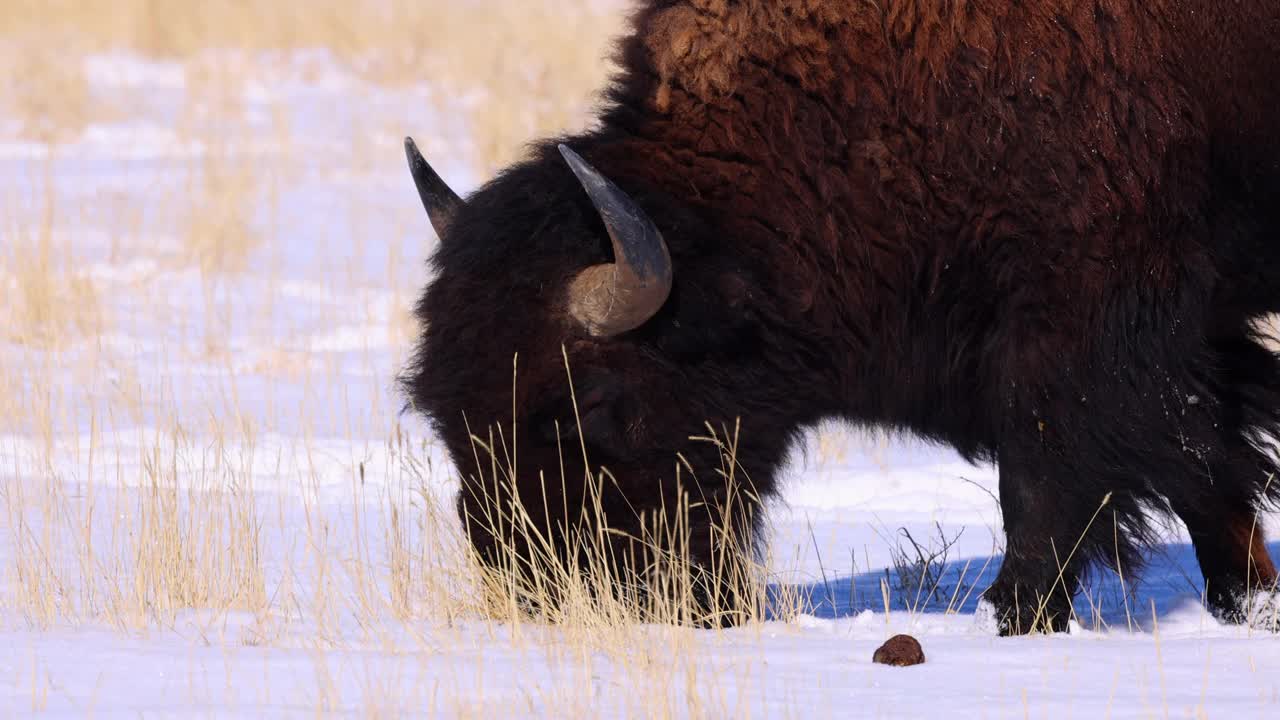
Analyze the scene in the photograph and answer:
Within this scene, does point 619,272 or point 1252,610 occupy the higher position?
point 619,272

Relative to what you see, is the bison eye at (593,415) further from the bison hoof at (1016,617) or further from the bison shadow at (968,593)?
the bison hoof at (1016,617)

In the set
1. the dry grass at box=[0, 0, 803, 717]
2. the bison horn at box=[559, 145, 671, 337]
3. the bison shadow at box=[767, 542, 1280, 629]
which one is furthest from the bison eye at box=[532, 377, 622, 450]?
the bison shadow at box=[767, 542, 1280, 629]

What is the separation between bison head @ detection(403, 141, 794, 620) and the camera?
15.9 feet

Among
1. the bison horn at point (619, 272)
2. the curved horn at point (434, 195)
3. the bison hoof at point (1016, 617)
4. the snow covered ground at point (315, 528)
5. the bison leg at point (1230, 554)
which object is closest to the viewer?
the snow covered ground at point (315, 528)

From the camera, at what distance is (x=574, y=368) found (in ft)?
16.1

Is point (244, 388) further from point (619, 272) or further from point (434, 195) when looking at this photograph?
point (619, 272)

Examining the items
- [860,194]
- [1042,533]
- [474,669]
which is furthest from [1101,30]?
[474,669]

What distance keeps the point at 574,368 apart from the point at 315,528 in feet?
6.82

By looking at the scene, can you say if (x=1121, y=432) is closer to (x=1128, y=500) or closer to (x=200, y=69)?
(x=1128, y=500)

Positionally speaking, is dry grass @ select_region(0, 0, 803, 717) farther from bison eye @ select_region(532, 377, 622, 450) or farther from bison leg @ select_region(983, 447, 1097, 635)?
bison leg @ select_region(983, 447, 1097, 635)

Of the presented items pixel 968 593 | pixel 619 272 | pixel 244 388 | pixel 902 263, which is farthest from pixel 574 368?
pixel 244 388

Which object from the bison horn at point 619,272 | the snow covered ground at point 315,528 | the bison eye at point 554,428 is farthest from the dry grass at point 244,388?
the bison horn at point 619,272

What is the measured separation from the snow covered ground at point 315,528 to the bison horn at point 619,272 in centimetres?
82

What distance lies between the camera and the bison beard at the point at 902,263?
4.85 m
